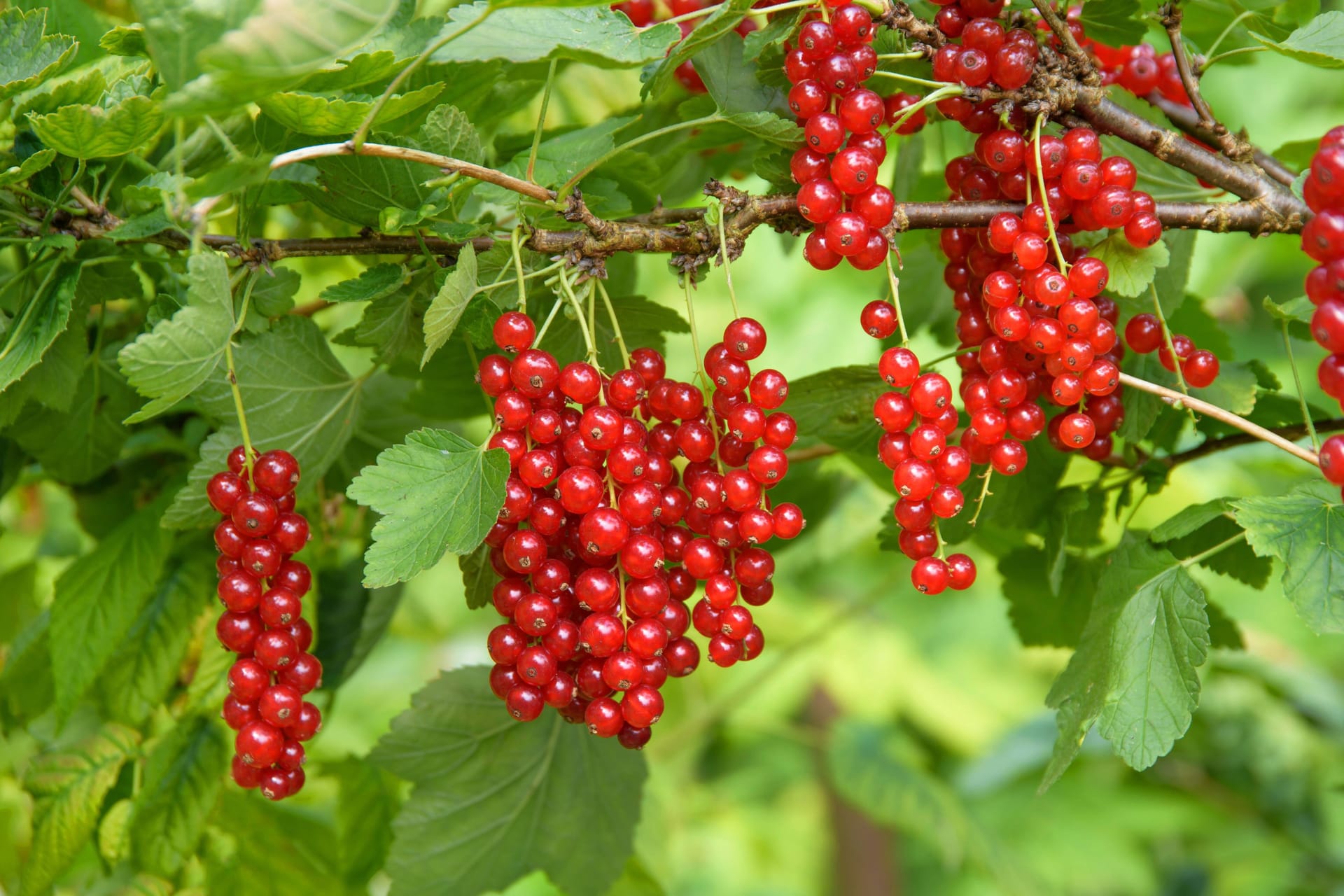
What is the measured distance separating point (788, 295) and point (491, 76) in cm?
162

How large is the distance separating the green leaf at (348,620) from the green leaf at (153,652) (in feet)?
0.34

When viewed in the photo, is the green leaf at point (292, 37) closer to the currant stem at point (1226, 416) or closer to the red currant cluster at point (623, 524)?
the red currant cluster at point (623, 524)

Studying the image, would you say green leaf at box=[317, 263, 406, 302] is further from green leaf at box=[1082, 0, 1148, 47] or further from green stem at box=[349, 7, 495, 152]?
green leaf at box=[1082, 0, 1148, 47]

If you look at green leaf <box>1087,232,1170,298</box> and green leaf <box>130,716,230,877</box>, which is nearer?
green leaf <box>1087,232,1170,298</box>

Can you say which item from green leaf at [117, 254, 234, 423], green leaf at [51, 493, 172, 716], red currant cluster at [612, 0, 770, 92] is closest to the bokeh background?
red currant cluster at [612, 0, 770, 92]

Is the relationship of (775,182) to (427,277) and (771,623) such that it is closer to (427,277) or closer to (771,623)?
(427,277)

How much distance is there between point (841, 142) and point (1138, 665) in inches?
12.9

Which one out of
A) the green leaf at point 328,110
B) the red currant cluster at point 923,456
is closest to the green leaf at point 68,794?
the green leaf at point 328,110

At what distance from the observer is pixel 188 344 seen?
51 cm

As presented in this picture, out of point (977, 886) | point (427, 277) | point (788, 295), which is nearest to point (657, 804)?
point (427, 277)

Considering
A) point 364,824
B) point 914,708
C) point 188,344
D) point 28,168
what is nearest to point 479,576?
point 188,344

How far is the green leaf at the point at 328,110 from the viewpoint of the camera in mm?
501

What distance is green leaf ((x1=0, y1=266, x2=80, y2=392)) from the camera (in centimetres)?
56

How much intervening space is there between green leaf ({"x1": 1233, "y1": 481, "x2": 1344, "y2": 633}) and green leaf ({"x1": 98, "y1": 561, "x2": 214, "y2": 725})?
2.34ft
